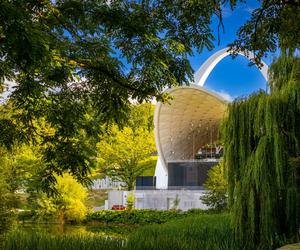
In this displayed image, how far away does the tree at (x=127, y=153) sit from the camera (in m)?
35.8

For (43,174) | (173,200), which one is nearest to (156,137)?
(173,200)

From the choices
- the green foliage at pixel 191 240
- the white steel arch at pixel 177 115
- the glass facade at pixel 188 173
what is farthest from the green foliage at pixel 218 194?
the white steel arch at pixel 177 115

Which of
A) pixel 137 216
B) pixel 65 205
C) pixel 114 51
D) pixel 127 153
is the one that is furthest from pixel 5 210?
pixel 127 153

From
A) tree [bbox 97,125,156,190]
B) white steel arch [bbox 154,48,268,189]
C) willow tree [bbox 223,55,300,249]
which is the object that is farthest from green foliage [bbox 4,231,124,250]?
white steel arch [bbox 154,48,268,189]

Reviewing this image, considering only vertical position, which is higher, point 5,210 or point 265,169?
point 265,169

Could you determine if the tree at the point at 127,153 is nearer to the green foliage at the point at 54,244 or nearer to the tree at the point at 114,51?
the green foliage at the point at 54,244

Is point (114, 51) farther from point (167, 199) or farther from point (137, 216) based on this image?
point (167, 199)

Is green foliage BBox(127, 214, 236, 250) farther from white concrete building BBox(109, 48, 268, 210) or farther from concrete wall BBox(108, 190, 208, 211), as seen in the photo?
white concrete building BBox(109, 48, 268, 210)

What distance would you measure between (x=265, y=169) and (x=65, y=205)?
18.5m

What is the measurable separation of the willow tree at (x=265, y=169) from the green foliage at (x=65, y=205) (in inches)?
659

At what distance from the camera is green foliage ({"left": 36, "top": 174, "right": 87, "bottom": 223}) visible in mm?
25922

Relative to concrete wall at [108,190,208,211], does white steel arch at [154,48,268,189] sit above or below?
above

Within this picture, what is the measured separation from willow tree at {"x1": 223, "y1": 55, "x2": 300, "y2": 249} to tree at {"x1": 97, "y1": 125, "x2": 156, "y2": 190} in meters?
24.3

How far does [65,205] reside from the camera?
26.2 m
